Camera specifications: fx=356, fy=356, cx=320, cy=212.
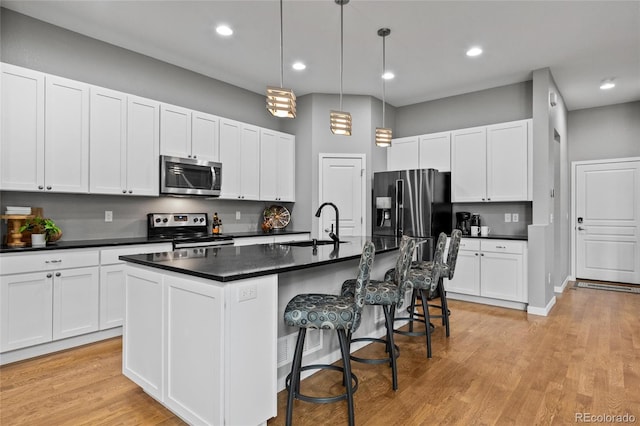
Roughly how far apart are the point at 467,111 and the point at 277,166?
3.08m

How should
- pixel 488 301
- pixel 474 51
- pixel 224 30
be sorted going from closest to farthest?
pixel 224 30
pixel 474 51
pixel 488 301

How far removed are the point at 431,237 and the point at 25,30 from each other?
5030mm

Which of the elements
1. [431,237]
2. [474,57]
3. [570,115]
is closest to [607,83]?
[570,115]

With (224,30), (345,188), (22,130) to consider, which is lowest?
(345,188)

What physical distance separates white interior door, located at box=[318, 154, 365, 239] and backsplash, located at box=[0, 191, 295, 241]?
159 centimetres

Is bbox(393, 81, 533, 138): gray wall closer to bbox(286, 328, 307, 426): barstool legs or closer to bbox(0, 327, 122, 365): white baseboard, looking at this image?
bbox(286, 328, 307, 426): barstool legs

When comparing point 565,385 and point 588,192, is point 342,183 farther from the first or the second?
point 588,192

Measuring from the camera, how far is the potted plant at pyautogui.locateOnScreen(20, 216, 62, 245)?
3115mm

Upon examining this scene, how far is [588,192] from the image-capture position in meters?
6.20

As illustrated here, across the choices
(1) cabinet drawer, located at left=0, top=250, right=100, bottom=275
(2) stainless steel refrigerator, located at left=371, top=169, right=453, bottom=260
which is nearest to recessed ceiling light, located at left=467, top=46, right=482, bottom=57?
(2) stainless steel refrigerator, located at left=371, top=169, right=453, bottom=260

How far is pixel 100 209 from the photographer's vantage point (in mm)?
3838

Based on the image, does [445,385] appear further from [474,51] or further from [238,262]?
[474,51]

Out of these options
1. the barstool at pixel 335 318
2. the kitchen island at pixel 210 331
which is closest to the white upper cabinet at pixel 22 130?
the kitchen island at pixel 210 331

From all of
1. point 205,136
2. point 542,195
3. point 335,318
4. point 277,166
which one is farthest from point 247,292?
point 542,195
